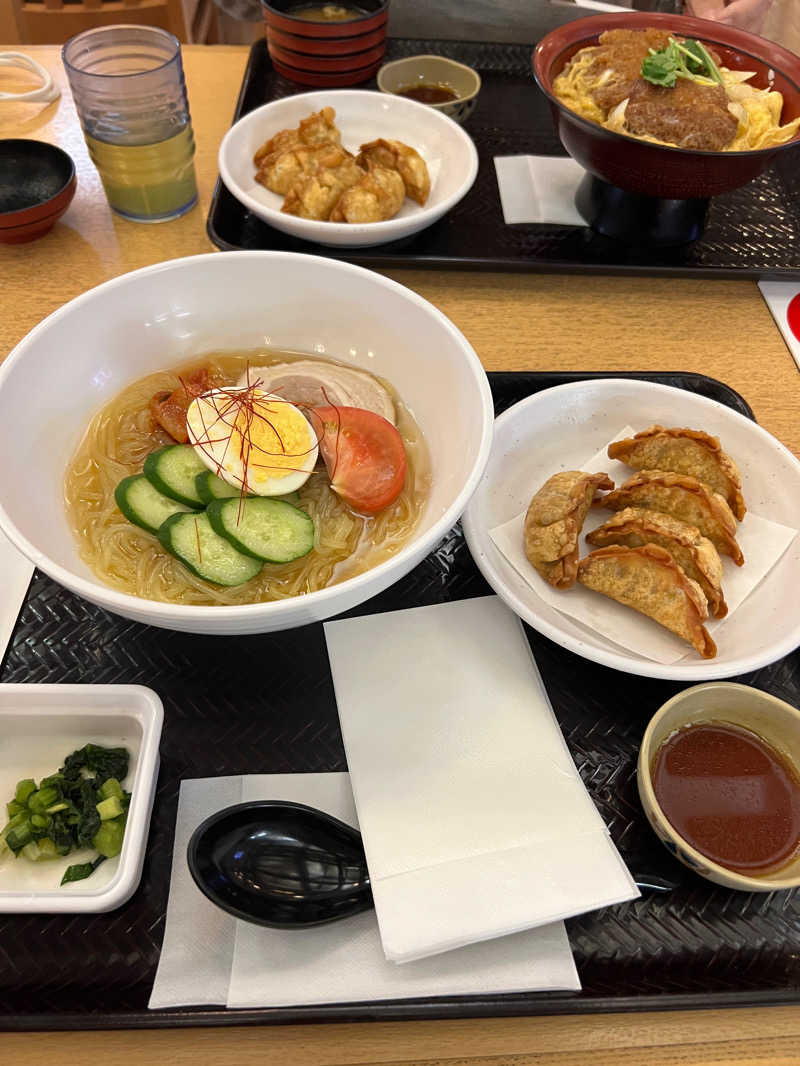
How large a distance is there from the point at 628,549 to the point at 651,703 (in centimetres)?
27

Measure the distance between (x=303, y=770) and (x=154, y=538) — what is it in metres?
0.46

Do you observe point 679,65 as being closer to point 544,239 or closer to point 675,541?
point 544,239

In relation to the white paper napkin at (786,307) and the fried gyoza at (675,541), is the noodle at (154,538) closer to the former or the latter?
the fried gyoza at (675,541)

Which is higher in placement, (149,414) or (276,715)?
(149,414)

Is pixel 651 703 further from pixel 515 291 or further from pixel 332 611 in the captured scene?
pixel 515 291

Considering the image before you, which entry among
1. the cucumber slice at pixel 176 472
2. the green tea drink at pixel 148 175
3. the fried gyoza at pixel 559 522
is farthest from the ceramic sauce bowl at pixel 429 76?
the cucumber slice at pixel 176 472

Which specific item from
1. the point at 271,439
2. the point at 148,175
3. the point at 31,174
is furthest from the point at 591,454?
the point at 31,174

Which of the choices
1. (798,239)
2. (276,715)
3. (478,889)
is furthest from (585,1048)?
(798,239)

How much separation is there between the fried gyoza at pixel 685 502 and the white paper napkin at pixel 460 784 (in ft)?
1.20

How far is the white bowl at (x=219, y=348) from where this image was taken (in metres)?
1.08

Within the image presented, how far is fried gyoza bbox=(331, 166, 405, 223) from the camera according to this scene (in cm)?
198

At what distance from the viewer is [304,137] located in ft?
7.14

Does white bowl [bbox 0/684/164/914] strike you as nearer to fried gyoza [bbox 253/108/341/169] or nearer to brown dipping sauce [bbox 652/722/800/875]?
brown dipping sauce [bbox 652/722/800/875]

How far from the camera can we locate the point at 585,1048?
1.01 meters
